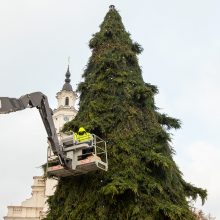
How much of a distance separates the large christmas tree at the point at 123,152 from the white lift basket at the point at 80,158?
705 millimetres

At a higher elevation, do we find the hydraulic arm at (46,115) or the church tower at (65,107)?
the church tower at (65,107)

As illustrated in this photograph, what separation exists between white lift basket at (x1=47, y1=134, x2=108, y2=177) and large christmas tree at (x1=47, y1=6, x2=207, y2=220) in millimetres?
705

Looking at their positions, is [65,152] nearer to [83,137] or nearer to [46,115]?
[83,137]

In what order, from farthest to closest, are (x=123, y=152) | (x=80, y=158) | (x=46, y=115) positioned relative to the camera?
(x=123, y=152) → (x=80, y=158) → (x=46, y=115)

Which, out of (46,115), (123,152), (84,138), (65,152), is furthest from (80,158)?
(46,115)

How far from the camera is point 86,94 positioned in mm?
18375

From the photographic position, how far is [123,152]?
15734mm

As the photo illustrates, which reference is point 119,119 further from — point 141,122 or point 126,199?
point 126,199

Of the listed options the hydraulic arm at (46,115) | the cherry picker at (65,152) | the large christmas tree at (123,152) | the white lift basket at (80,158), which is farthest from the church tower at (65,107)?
the hydraulic arm at (46,115)

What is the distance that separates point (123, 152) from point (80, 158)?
176 centimetres

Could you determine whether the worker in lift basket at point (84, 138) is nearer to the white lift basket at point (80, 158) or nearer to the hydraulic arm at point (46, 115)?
the white lift basket at point (80, 158)

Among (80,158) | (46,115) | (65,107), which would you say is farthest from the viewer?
(65,107)

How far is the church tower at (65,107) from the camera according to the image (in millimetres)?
59784

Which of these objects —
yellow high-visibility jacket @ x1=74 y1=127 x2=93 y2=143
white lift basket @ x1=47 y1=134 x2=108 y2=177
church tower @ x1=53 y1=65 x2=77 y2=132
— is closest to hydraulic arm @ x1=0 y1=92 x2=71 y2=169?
white lift basket @ x1=47 y1=134 x2=108 y2=177
